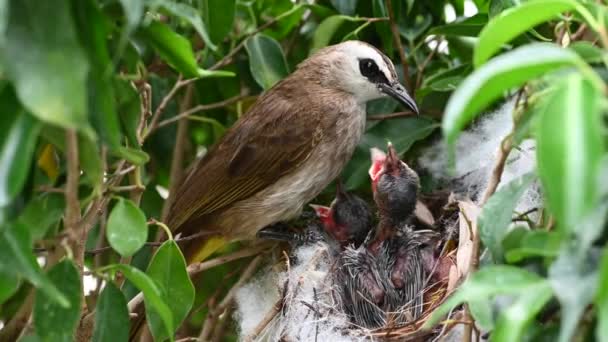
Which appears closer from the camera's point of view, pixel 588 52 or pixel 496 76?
pixel 496 76

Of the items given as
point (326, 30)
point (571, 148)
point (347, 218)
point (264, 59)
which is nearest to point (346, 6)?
point (326, 30)

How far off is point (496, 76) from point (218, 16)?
849mm

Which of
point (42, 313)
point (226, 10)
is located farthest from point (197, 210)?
point (42, 313)

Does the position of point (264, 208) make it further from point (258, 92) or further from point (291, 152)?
point (258, 92)

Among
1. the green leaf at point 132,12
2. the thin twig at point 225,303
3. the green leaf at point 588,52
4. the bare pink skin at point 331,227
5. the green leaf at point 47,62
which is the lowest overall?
the thin twig at point 225,303

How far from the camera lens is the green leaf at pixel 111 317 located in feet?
4.65

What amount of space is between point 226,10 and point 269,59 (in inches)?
15.5

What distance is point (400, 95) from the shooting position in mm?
2100

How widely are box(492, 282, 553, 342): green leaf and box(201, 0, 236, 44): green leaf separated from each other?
2.91 feet

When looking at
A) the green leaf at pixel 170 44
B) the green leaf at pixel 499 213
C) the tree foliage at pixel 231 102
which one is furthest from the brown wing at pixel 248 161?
the green leaf at pixel 499 213

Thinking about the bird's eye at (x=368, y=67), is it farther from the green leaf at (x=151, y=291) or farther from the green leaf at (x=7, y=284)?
the green leaf at (x=7, y=284)

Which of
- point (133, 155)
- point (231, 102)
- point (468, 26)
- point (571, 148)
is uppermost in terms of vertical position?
point (571, 148)

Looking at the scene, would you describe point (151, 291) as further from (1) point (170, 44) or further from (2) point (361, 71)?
(2) point (361, 71)

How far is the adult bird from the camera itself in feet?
7.16
